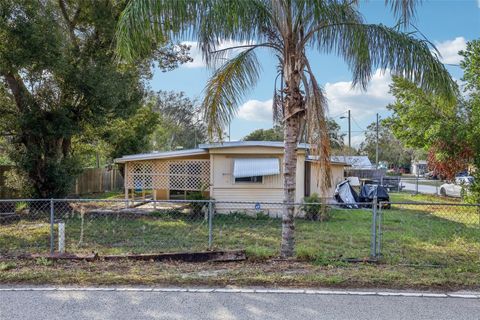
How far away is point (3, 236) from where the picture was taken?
32.2ft

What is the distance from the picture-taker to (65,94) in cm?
1366

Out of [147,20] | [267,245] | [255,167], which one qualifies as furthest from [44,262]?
[255,167]

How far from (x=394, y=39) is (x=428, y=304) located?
4004 millimetres

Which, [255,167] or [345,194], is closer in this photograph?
[255,167]

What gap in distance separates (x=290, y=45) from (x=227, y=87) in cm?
131

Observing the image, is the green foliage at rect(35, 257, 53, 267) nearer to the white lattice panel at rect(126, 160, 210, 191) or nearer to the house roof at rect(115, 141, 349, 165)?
the house roof at rect(115, 141, 349, 165)

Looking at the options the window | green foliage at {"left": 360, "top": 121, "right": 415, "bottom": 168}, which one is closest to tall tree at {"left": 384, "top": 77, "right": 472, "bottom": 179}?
the window

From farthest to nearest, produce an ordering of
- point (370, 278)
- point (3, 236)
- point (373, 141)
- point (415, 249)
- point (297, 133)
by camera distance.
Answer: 1. point (373, 141)
2. point (3, 236)
3. point (415, 249)
4. point (297, 133)
5. point (370, 278)

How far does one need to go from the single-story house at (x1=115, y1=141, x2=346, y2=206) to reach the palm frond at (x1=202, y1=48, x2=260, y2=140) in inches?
253

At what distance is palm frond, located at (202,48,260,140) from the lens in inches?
282

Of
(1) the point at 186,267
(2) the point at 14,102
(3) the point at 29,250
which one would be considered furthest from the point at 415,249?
(2) the point at 14,102

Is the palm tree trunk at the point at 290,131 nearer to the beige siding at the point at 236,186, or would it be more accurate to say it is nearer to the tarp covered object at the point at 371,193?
the beige siding at the point at 236,186

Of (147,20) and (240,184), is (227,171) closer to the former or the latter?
(240,184)

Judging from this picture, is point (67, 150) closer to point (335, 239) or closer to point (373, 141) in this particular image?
point (335, 239)
